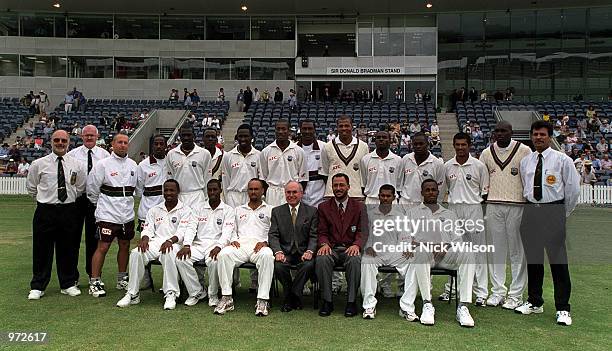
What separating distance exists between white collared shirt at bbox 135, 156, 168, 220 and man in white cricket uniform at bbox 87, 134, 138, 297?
0.27 meters

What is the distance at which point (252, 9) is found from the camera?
110 feet

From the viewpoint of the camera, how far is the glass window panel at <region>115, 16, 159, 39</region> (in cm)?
3469

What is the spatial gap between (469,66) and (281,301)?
2990cm

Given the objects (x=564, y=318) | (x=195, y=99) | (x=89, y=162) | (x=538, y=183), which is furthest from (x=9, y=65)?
(x=564, y=318)

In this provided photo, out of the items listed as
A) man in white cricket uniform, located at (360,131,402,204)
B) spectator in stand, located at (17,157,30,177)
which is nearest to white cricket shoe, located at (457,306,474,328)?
man in white cricket uniform, located at (360,131,402,204)

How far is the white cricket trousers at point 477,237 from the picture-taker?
6922mm

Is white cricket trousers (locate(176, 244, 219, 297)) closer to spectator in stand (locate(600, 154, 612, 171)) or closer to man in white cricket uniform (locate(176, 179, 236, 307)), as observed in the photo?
man in white cricket uniform (locate(176, 179, 236, 307))

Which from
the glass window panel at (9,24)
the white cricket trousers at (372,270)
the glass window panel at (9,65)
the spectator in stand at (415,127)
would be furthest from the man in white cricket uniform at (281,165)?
the glass window panel at (9,24)

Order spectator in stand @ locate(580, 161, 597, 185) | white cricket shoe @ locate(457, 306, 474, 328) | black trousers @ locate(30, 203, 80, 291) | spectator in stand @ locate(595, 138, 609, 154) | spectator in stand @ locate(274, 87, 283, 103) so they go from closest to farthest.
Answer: white cricket shoe @ locate(457, 306, 474, 328), black trousers @ locate(30, 203, 80, 291), spectator in stand @ locate(580, 161, 597, 185), spectator in stand @ locate(595, 138, 609, 154), spectator in stand @ locate(274, 87, 283, 103)

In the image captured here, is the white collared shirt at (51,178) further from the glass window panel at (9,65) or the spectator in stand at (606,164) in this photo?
the glass window panel at (9,65)

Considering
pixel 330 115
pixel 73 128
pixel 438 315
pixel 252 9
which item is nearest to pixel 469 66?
pixel 330 115

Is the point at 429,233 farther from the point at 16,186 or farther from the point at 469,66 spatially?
the point at 469,66

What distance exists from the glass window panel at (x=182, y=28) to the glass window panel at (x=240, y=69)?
2683 millimetres

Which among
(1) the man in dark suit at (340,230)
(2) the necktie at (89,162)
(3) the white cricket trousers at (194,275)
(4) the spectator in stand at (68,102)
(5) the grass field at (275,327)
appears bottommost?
(5) the grass field at (275,327)
